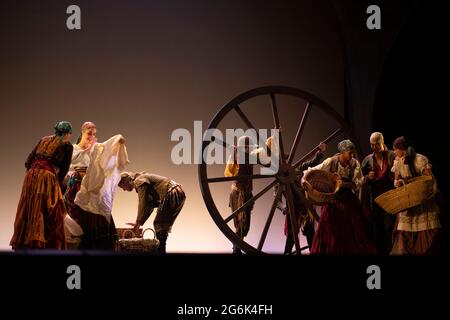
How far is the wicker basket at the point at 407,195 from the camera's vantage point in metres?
5.33

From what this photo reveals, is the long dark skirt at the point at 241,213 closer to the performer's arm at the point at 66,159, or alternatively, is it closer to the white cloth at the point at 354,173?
the white cloth at the point at 354,173

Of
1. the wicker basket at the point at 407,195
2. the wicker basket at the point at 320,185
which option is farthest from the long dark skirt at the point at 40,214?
the wicker basket at the point at 407,195

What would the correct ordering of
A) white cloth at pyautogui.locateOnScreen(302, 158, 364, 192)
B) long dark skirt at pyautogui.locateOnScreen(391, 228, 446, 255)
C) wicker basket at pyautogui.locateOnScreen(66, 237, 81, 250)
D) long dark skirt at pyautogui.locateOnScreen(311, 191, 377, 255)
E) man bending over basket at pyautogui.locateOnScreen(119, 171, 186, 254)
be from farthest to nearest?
man bending over basket at pyautogui.locateOnScreen(119, 171, 186, 254) → long dark skirt at pyautogui.locateOnScreen(391, 228, 446, 255) → wicker basket at pyautogui.locateOnScreen(66, 237, 81, 250) → white cloth at pyautogui.locateOnScreen(302, 158, 364, 192) → long dark skirt at pyautogui.locateOnScreen(311, 191, 377, 255)

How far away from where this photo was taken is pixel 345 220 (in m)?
5.03

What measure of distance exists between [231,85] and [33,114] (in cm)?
227

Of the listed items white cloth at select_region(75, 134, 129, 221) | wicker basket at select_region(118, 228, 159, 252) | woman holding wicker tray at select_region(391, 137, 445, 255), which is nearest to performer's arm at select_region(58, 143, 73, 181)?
white cloth at select_region(75, 134, 129, 221)

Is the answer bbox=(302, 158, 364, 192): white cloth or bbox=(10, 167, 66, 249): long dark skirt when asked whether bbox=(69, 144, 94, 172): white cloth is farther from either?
bbox=(302, 158, 364, 192): white cloth

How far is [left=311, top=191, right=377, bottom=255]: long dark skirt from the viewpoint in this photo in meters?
4.99

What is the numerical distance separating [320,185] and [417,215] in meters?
1.21

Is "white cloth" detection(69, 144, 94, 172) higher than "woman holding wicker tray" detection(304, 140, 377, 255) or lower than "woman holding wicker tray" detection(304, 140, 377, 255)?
higher

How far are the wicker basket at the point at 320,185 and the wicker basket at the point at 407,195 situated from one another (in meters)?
0.66

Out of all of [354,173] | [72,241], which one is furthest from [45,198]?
[354,173]

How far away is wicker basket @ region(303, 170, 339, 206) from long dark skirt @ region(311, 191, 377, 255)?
21 centimetres

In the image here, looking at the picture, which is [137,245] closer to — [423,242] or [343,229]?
[343,229]
